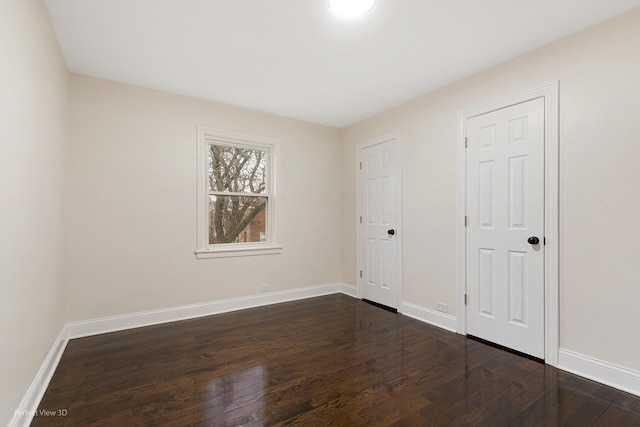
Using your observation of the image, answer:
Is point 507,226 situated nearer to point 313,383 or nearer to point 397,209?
point 397,209

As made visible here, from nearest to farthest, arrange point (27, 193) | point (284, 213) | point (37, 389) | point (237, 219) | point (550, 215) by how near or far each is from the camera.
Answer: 1. point (27, 193)
2. point (37, 389)
3. point (550, 215)
4. point (237, 219)
5. point (284, 213)

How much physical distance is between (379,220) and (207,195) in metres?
2.23

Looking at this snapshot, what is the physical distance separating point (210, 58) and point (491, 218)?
2.96 meters

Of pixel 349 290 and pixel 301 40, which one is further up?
pixel 301 40

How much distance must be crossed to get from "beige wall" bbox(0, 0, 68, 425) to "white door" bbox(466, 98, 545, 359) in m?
3.38

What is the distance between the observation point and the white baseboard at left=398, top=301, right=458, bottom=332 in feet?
10.4

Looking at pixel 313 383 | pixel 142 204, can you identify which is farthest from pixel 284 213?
pixel 313 383

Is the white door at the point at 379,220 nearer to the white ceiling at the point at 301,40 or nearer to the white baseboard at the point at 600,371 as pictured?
the white ceiling at the point at 301,40

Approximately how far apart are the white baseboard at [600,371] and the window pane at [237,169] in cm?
356

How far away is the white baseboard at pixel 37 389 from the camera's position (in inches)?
64.5

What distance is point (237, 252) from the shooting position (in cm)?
388

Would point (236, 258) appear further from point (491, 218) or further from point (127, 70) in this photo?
point (491, 218)

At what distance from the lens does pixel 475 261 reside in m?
2.97

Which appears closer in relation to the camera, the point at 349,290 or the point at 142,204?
the point at 142,204
